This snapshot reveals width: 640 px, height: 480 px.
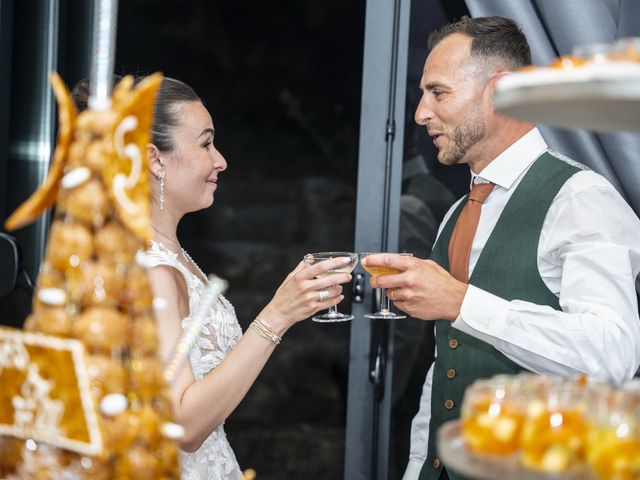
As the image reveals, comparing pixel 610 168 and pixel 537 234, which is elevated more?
pixel 610 168

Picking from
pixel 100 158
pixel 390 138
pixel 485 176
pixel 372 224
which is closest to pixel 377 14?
pixel 390 138

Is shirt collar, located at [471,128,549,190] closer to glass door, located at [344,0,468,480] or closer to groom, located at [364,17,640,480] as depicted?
groom, located at [364,17,640,480]

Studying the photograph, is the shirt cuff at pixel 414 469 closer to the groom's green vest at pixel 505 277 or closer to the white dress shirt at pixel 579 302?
the groom's green vest at pixel 505 277

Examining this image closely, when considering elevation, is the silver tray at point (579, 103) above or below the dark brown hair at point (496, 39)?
below

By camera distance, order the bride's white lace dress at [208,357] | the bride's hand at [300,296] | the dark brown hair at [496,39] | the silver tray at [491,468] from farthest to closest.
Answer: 1. the dark brown hair at [496,39]
2. the bride's white lace dress at [208,357]
3. the bride's hand at [300,296]
4. the silver tray at [491,468]

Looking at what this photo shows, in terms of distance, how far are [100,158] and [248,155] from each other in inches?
250

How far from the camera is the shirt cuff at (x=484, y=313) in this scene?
6.07 feet

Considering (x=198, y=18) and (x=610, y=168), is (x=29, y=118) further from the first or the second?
(x=198, y=18)

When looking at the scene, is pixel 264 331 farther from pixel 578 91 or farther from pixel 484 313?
pixel 578 91

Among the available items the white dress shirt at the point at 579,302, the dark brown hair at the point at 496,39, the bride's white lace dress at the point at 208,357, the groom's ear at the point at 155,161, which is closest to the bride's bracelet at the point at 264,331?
the bride's white lace dress at the point at 208,357

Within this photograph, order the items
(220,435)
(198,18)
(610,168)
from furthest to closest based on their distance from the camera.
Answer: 1. (198,18)
2. (610,168)
3. (220,435)

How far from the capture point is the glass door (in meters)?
2.87

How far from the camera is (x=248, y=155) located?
23.8 feet

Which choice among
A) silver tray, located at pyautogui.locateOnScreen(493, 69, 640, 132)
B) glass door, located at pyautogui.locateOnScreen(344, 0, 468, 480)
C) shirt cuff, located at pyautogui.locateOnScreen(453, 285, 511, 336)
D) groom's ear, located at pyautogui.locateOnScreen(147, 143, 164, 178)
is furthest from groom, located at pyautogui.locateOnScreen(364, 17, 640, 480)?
silver tray, located at pyautogui.locateOnScreen(493, 69, 640, 132)
